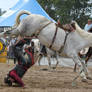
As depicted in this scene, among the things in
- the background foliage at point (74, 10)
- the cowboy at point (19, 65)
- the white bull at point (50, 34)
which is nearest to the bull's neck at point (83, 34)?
the white bull at point (50, 34)

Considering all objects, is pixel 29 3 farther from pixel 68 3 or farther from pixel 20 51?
pixel 68 3

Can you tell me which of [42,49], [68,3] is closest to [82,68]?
[42,49]

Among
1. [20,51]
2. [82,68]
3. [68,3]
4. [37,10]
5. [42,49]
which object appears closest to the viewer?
[20,51]

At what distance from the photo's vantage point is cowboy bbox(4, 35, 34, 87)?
881cm

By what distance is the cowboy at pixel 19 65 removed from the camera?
8812 millimetres

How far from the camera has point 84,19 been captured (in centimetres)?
4072

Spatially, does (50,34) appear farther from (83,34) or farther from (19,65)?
(19,65)

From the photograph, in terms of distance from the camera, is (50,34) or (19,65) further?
(50,34)

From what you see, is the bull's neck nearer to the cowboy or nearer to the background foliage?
the cowboy

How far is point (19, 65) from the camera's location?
29.5ft

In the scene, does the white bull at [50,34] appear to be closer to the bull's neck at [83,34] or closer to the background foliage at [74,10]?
the bull's neck at [83,34]

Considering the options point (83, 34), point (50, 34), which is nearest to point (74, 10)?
point (83, 34)

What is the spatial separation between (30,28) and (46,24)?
530 mm

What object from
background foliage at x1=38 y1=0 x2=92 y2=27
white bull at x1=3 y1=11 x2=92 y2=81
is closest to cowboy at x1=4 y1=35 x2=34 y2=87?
white bull at x1=3 y1=11 x2=92 y2=81
